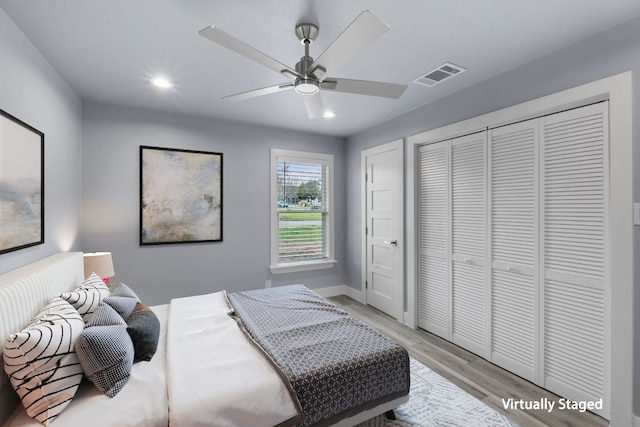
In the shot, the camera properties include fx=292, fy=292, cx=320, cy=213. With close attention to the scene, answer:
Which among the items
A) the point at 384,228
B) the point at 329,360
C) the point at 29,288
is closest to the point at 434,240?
the point at 384,228

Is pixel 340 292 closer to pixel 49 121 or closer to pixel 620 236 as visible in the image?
pixel 620 236

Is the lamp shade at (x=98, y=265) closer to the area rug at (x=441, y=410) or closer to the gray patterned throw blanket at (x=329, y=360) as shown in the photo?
the gray patterned throw blanket at (x=329, y=360)

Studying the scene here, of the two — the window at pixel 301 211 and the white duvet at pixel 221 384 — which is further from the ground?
the window at pixel 301 211

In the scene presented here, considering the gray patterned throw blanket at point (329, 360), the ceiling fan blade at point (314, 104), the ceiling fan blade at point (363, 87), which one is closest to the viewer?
the gray patterned throw blanket at point (329, 360)

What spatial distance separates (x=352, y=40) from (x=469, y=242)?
2202 mm

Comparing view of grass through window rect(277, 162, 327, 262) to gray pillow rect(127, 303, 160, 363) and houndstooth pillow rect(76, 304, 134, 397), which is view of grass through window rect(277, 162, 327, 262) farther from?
houndstooth pillow rect(76, 304, 134, 397)

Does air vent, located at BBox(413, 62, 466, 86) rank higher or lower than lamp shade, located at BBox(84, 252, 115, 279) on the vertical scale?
higher

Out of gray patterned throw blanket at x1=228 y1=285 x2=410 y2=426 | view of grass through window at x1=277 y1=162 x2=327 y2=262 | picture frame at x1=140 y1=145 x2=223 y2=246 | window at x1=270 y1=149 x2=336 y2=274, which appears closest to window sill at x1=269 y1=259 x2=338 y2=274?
window at x1=270 y1=149 x2=336 y2=274

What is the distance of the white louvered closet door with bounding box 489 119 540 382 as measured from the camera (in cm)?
229

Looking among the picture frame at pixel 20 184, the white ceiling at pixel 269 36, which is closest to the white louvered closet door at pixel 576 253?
the white ceiling at pixel 269 36

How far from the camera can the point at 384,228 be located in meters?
3.82

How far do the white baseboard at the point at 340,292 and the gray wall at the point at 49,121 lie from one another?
306 cm

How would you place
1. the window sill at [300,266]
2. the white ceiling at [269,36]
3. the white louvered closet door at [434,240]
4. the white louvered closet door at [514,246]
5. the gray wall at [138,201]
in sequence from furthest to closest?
1. the window sill at [300,266]
2. the gray wall at [138,201]
3. the white louvered closet door at [434,240]
4. the white louvered closet door at [514,246]
5. the white ceiling at [269,36]

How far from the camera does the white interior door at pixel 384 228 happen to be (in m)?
3.52
